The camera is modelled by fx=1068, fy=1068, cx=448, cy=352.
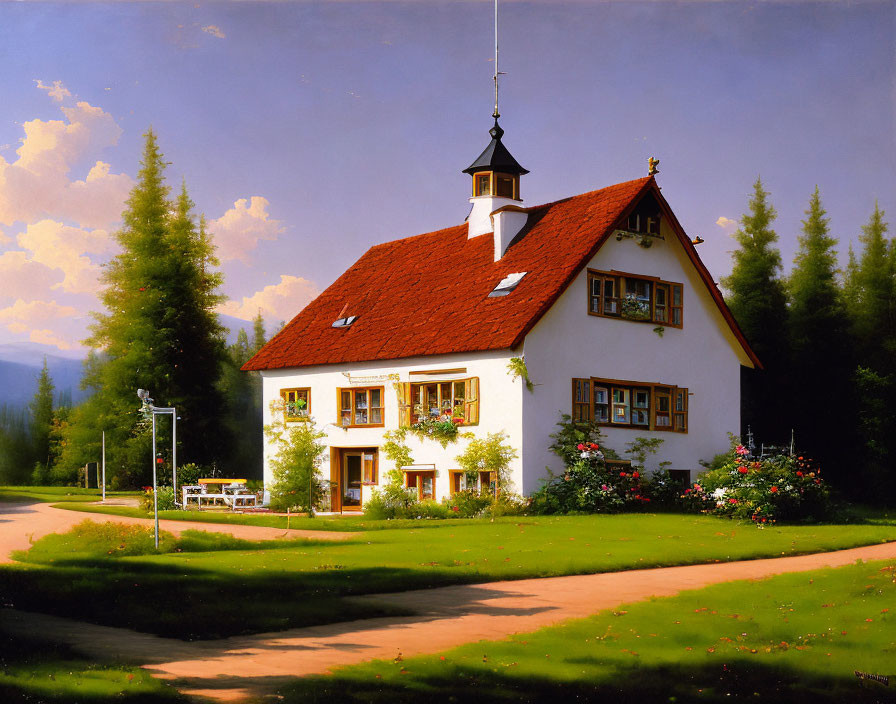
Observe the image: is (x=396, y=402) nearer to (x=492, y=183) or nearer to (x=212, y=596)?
(x=492, y=183)

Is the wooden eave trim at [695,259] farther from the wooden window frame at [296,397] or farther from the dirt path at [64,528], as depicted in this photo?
the dirt path at [64,528]

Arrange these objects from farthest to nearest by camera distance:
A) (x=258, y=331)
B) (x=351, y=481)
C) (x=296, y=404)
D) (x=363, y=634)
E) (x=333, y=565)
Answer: (x=258, y=331) → (x=296, y=404) → (x=351, y=481) → (x=333, y=565) → (x=363, y=634)

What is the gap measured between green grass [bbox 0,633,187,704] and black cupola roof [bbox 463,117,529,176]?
28.1 meters

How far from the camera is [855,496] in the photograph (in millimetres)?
44438

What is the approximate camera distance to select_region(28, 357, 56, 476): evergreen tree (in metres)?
56.0

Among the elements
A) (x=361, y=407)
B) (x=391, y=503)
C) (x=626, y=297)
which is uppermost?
(x=626, y=297)

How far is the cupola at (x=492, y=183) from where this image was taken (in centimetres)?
3600

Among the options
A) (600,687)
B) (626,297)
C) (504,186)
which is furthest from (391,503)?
(600,687)

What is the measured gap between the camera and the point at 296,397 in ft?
118

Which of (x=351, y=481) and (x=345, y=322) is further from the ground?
(x=345, y=322)

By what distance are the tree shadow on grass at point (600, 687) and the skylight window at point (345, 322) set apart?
27.1 meters

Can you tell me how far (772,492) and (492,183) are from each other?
14943 millimetres

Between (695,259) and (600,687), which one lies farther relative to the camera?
(695,259)

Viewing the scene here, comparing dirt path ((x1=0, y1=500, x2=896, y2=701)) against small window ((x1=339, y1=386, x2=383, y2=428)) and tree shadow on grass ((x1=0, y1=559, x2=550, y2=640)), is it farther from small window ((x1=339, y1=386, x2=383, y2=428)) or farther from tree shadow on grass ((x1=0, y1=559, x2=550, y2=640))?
small window ((x1=339, y1=386, x2=383, y2=428))
